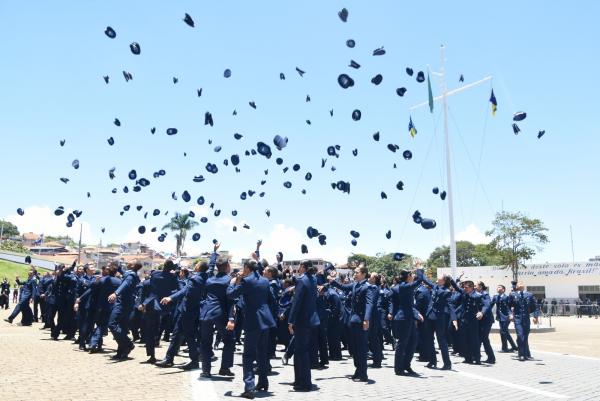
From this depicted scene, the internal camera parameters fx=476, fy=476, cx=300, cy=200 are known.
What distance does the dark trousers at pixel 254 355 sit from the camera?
7.56 meters

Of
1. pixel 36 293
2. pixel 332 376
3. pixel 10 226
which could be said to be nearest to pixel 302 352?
pixel 332 376

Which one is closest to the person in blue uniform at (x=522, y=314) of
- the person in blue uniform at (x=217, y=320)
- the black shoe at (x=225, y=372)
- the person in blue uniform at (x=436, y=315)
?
the person in blue uniform at (x=436, y=315)

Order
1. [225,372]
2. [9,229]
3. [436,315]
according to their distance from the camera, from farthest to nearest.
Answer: [9,229]
[436,315]
[225,372]

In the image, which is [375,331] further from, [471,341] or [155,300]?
[155,300]

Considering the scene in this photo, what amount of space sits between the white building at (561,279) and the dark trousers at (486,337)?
3538 centimetres

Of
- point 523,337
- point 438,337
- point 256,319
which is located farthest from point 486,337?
point 256,319

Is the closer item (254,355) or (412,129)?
(254,355)

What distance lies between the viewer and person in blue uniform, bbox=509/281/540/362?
12.9 meters

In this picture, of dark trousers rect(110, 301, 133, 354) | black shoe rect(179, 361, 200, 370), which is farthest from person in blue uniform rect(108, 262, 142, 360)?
black shoe rect(179, 361, 200, 370)

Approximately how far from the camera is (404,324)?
10391mm

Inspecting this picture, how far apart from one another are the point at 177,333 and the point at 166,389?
2438 mm

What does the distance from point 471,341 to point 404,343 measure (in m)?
3.16

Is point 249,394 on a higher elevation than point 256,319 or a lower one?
lower

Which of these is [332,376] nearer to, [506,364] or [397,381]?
[397,381]
